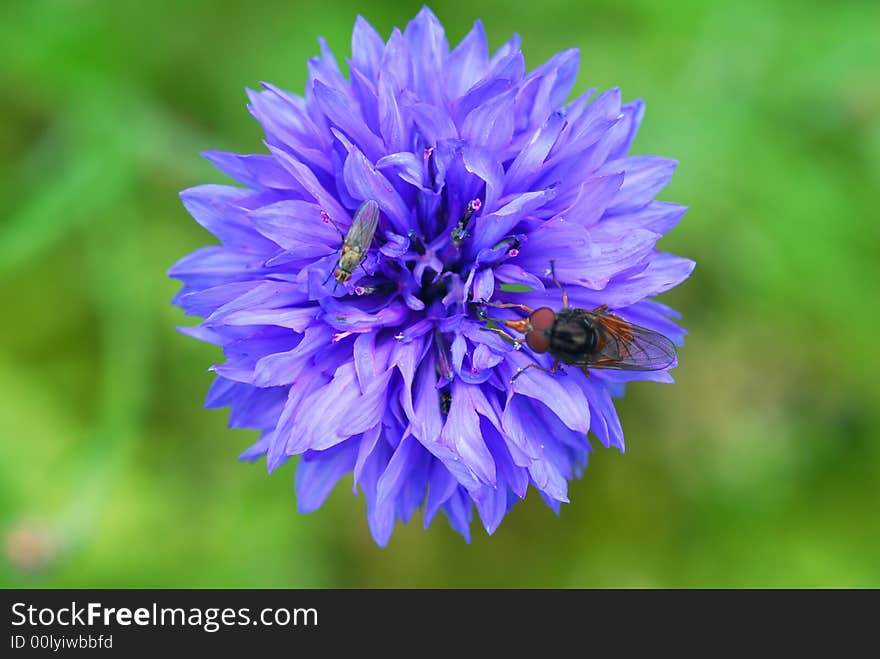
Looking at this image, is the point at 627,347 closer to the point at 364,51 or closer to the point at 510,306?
the point at 510,306

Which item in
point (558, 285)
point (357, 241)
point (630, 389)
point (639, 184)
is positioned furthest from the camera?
point (630, 389)

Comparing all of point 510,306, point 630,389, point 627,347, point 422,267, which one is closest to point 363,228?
point 422,267

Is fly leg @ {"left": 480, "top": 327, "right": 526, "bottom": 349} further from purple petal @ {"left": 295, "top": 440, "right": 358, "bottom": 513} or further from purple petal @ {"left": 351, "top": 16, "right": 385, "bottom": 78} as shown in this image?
purple petal @ {"left": 351, "top": 16, "right": 385, "bottom": 78}

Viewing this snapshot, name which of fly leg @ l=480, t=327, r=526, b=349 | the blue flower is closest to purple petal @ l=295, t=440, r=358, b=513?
the blue flower
